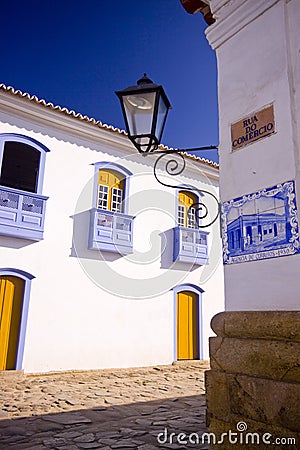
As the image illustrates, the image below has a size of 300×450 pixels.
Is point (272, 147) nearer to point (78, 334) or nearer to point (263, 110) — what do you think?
point (263, 110)

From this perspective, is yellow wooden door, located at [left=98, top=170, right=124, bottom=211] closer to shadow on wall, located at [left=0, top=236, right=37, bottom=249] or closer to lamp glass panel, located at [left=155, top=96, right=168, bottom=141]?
shadow on wall, located at [left=0, top=236, right=37, bottom=249]

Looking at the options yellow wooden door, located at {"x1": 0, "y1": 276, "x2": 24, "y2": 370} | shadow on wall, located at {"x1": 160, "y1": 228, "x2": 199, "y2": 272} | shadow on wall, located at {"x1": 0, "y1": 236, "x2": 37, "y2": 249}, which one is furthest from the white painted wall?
shadow on wall, located at {"x1": 160, "y1": 228, "x2": 199, "y2": 272}

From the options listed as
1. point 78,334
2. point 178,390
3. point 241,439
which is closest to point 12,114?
point 78,334

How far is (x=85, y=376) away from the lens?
9141 mm

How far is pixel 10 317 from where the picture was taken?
28.5 ft

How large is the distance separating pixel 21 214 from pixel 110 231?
2418mm

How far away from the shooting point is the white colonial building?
29.3 feet

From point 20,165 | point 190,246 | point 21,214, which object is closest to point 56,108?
point 21,214

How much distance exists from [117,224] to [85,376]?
4000mm

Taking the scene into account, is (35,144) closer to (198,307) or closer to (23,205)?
(23,205)

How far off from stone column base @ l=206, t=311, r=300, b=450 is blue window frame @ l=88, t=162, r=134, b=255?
7.72m

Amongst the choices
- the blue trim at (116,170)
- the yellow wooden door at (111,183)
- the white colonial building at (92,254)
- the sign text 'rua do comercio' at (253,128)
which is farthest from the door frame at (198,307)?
the sign text 'rua do comercio' at (253,128)

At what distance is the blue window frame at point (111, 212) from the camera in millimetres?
10039

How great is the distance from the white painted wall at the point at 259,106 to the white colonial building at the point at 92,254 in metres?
6.98
